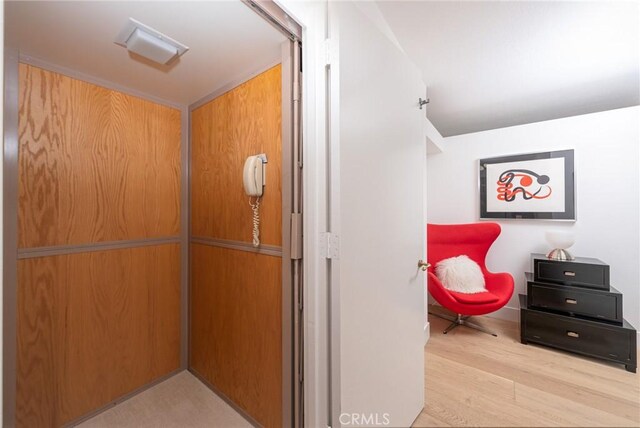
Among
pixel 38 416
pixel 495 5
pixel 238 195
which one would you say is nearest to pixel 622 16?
pixel 495 5

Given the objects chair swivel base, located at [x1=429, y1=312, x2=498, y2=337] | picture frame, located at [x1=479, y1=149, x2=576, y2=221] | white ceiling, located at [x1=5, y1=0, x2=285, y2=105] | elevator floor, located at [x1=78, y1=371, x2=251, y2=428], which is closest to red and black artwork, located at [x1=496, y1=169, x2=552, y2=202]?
picture frame, located at [x1=479, y1=149, x2=576, y2=221]

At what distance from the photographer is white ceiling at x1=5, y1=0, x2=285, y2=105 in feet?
3.48

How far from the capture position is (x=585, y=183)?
0.88 metres

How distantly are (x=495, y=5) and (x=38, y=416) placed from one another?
2.80 m

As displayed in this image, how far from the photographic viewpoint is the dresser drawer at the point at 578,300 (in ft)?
5.13

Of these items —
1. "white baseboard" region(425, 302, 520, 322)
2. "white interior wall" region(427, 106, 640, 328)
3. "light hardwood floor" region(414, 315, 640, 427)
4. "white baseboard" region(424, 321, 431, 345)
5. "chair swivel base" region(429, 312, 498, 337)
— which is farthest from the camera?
"white baseboard" region(425, 302, 520, 322)

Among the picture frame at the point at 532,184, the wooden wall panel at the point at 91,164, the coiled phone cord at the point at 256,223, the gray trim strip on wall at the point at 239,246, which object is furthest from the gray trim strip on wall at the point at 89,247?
the picture frame at the point at 532,184

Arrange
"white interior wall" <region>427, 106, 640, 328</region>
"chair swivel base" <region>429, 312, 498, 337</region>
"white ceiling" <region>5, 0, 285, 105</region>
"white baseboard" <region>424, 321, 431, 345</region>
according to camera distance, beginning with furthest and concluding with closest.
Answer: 1. "white baseboard" <region>424, 321, 431, 345</region>
2. "chair swivel base" <region>429, 312, 498, 337</region>
3. "white ceiling" <region>5, 0, 285, 105</region>
4. "white interior wall" <region>427, 106, 640, 328</region>

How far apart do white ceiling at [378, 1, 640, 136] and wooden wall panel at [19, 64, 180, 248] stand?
1.62m

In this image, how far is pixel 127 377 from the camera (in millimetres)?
1624

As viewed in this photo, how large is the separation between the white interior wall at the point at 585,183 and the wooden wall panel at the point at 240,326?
0.97 meters

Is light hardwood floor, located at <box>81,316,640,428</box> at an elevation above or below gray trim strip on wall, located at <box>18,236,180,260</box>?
below

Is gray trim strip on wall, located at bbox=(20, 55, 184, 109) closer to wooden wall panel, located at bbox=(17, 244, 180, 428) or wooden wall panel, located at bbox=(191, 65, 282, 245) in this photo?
wooden wall panel, located at bbox=(191, 65, 282, 245)

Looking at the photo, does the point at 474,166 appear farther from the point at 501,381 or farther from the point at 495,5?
the point at 501,381
